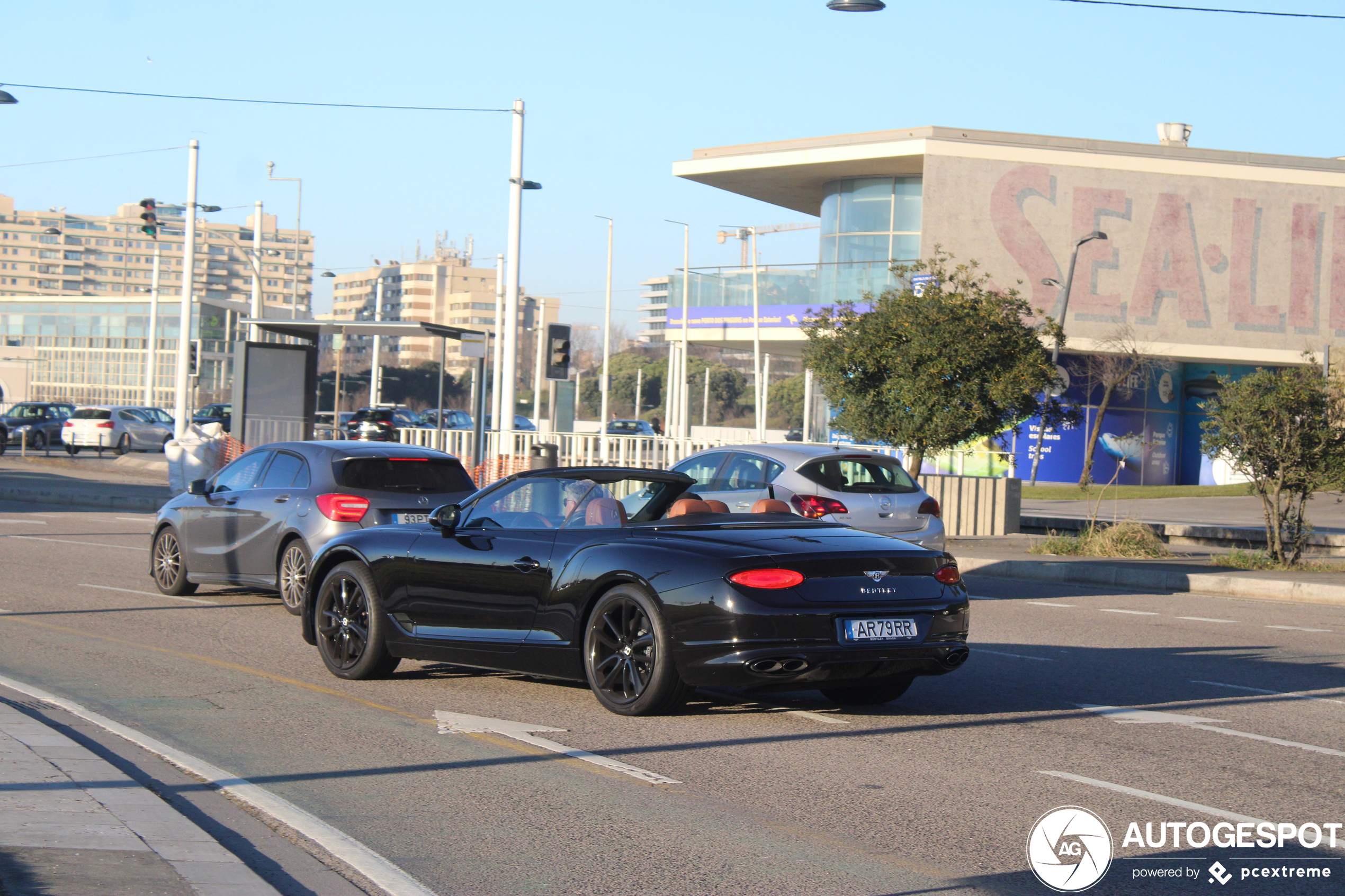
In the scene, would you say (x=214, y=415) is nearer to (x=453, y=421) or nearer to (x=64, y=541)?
(x=453, y=421)

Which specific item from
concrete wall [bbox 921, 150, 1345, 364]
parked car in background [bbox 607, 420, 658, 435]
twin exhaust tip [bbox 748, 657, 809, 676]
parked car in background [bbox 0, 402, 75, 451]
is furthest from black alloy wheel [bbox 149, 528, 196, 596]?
parked car in background [bbox 607, 420, 658, 435]

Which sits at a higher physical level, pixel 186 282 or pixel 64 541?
pixel 186 282

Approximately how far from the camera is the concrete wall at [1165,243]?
144ft

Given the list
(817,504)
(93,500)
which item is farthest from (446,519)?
(93,500)

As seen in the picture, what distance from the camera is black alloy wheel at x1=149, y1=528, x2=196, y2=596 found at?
13266 millimetres

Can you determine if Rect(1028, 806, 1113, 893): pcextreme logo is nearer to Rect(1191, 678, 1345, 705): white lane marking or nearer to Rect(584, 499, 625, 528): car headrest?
Rect(584, 499, 625, 528): car headrest

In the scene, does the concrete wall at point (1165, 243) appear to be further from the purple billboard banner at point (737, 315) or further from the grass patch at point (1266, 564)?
the grass patch at point (1266, 564)

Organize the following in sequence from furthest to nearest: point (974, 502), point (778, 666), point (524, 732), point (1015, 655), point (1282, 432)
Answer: point (974, 502) < point (1282, 432) < point (1015, 655) < point (524, 732) < point (778, 666)

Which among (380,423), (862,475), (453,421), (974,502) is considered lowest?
(974,502)

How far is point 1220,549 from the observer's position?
2189 cm

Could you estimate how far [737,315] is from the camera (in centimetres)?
4762

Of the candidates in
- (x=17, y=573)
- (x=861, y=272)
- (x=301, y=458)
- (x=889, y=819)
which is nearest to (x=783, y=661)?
(x=889, y=819)

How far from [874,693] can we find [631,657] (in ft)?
5.41

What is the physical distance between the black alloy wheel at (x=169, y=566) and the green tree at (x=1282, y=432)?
11.9 metres
